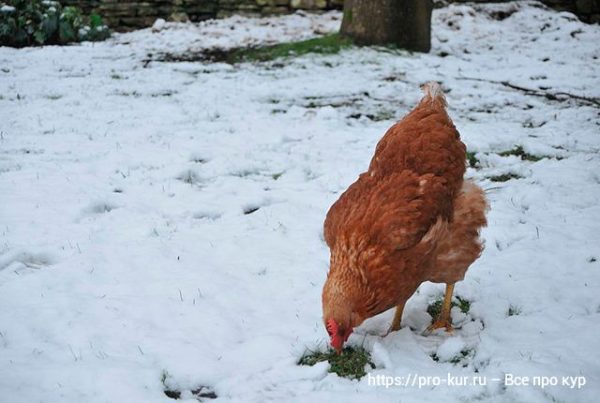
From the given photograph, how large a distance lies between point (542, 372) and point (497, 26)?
10262mm

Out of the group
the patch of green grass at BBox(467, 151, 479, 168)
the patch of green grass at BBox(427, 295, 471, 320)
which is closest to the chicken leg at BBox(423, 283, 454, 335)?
the patch of green grass at BBox(427, 295, 471, 320)

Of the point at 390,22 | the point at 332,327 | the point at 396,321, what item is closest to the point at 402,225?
the point at 332,327

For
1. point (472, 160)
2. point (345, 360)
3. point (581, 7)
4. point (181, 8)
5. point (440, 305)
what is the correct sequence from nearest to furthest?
point (345, 360), point (440, 305), point (472, 160), point (581, 7), point (181, 8)

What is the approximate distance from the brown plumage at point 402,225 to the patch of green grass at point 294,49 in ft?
21.3

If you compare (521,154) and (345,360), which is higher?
(521,154)

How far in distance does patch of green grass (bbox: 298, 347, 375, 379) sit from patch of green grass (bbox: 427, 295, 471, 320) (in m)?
0.64

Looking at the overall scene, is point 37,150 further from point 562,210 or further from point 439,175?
point 562,210

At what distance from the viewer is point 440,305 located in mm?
3359

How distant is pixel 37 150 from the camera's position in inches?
214

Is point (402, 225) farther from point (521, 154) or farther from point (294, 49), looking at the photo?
point (294, 49)

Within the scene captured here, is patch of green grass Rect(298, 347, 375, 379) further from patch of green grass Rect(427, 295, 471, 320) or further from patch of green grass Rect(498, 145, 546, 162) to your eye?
patch of green grass Rect(498, 145, 546, 162)

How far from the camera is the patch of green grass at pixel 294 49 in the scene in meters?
9.40

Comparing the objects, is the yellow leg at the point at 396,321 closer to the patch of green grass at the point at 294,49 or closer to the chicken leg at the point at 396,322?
the chicken leg at the point at 396,322

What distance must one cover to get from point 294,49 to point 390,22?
1.81 metres
